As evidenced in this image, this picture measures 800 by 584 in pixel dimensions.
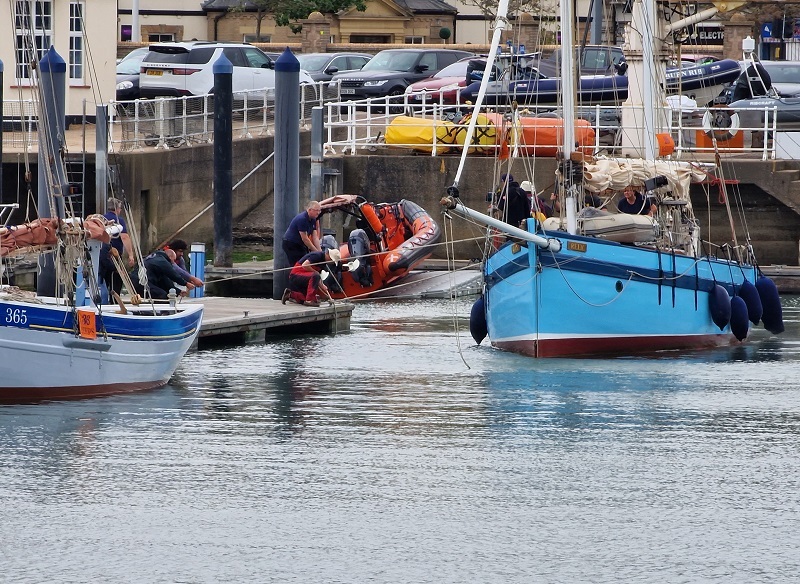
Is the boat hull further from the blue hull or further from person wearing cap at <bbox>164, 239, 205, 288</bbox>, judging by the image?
the blue hull

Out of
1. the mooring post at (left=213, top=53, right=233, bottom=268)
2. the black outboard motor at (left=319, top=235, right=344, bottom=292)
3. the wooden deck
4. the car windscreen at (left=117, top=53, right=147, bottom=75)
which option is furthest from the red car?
the wooden deck

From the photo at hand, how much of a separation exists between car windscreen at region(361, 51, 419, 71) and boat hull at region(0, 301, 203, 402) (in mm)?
24224

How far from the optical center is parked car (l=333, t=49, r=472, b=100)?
39.0 metres

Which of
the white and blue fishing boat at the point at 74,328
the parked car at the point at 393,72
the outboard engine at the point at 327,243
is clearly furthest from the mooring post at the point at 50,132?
the parked car at the point at 393,72

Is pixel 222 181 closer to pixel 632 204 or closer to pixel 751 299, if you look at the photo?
pixel 632 204

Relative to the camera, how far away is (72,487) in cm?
1262

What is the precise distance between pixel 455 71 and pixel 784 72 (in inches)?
303

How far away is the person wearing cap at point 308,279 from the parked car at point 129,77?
14241mm

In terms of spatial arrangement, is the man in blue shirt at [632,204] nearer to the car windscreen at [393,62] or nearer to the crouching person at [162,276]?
the crouching person at [162,276]

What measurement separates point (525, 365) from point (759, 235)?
1076cm

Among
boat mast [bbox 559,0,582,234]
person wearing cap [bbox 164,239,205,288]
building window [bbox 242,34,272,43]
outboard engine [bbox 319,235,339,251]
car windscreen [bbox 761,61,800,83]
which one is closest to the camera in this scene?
person wearing cap [bbox 164,239,205,288]

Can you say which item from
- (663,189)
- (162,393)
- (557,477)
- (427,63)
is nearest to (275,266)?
(663,189)

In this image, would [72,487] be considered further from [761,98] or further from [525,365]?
[761,98]

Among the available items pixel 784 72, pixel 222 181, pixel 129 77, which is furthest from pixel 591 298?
pixel 129 77
